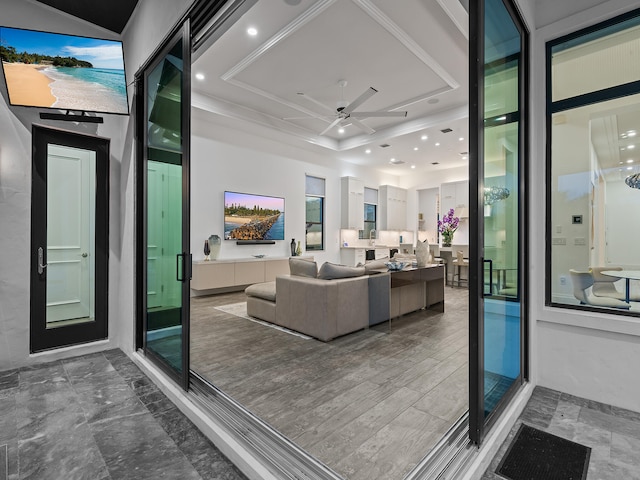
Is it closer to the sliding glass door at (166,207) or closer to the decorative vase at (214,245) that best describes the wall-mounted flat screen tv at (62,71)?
the sliding glass door at (166,207)

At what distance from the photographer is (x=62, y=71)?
2660 mm

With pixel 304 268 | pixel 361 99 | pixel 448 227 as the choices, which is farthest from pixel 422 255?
pixel 448 227

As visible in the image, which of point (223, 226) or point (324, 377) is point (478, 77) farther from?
point (223, 226)

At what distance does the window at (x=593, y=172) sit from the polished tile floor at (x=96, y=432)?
2.80m

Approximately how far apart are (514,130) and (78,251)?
414cm

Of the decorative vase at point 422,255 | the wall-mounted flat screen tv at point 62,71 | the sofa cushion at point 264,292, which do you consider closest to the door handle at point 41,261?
the wall-mounted flat screen tv at point 62,71

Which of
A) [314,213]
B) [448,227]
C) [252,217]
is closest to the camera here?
[252,217]

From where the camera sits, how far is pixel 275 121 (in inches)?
273

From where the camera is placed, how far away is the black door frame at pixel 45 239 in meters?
3.00

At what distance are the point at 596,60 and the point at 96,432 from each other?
14.1ft

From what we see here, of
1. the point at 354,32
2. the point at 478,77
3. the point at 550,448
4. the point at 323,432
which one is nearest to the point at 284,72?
the point at 354,32

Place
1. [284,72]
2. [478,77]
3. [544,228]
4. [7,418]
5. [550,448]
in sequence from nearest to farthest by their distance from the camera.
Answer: [478,77] → [550,448] → [7,418] → [544,228] → [284,72]

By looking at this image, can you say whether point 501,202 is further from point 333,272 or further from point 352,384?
point 333,272

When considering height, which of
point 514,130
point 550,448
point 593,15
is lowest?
point 550,448
